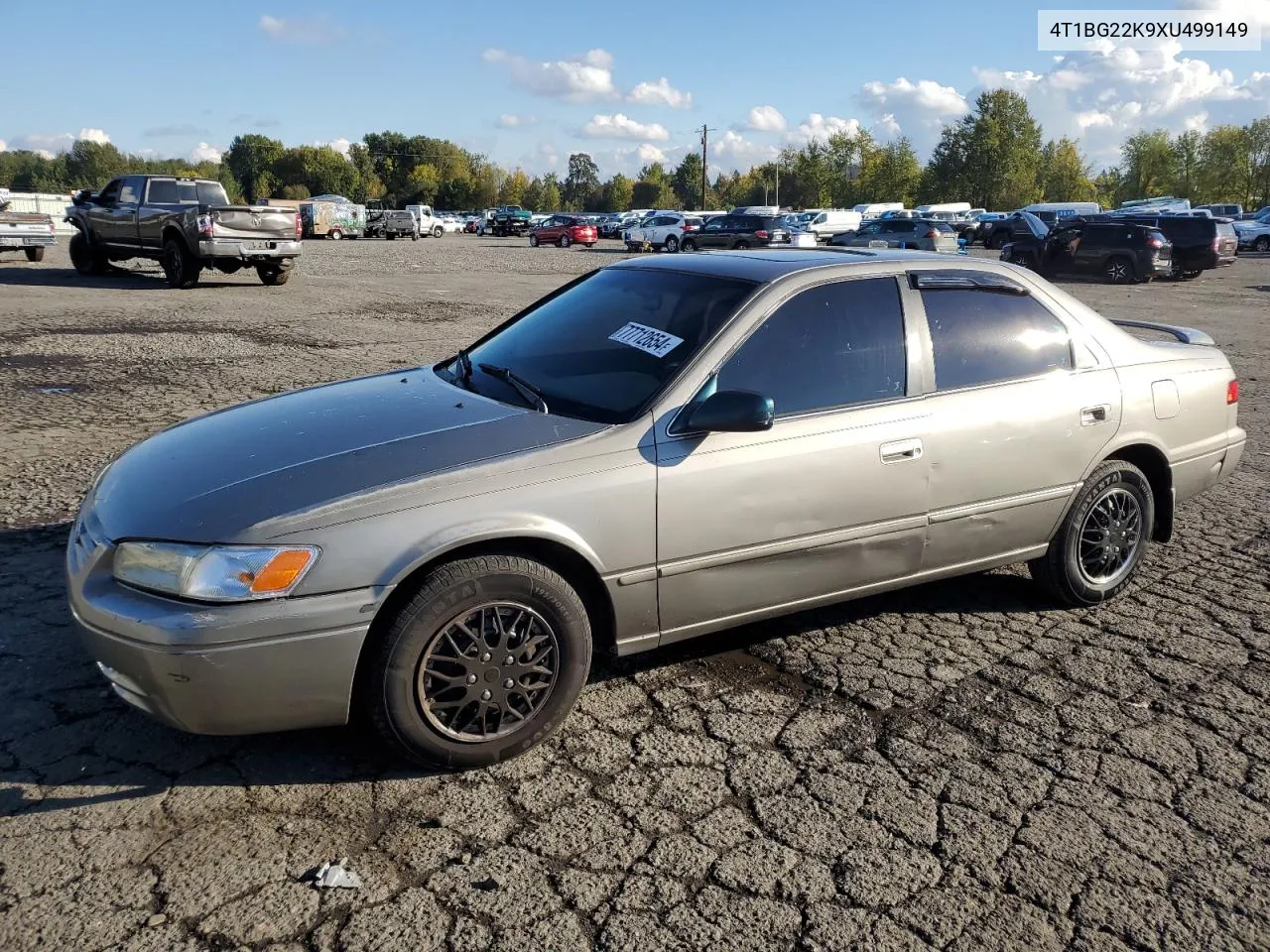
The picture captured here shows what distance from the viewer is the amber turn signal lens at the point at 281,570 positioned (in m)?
2.82

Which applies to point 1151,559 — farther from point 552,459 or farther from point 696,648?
point 552,459

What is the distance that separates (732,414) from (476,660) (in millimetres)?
1150

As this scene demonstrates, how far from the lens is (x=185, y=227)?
55.7ft

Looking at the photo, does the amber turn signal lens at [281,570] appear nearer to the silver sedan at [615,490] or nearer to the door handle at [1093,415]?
the silver sedan at [615,490]

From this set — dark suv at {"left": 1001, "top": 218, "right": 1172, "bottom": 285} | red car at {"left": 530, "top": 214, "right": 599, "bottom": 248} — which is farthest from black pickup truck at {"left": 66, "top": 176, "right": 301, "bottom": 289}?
red car at {"left": 530, "top": 214, "right": 599, "bottom": 248}

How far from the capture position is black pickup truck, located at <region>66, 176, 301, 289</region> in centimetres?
1684

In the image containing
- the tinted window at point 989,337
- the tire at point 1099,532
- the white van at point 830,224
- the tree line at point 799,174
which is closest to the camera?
the tinted window at point 989,337

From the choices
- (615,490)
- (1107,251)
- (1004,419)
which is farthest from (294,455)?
(1107,251)

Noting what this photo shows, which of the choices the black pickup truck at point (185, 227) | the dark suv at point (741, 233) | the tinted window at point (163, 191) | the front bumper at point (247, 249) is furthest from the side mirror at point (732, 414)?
the dark suv at point (741, 233)

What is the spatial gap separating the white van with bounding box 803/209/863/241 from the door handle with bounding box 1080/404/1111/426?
3952 centimetres

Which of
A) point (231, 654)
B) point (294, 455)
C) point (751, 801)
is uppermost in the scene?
point (294, 455)

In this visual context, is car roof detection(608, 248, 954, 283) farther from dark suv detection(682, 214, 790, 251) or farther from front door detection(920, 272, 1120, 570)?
dark suv detection(682, 214, 790, 251)

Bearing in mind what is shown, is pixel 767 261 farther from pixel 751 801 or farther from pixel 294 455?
pixel 751 801

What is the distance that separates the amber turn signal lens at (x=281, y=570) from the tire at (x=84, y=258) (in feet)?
64.2
